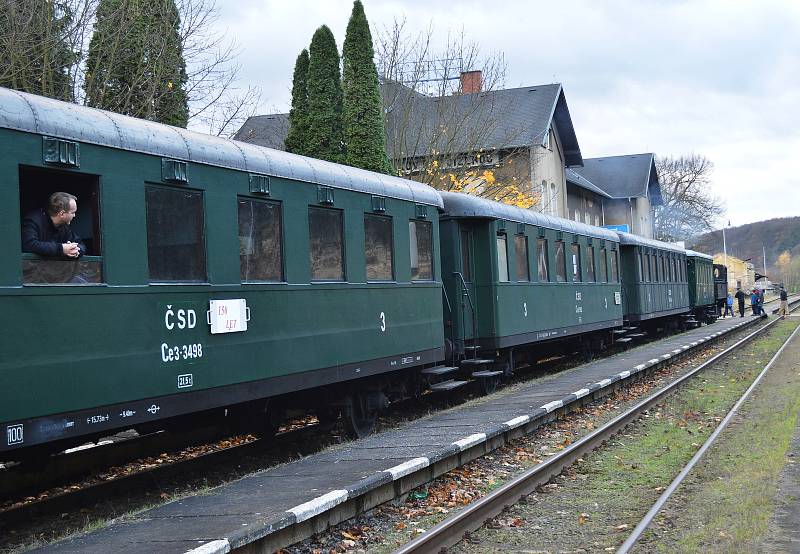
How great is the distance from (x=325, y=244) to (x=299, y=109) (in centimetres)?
1583

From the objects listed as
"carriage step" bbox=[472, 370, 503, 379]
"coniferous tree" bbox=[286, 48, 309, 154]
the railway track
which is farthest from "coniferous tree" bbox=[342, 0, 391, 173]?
the railway track

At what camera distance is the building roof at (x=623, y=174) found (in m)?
62.2

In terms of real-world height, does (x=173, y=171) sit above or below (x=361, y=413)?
above

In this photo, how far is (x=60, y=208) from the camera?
21.7ft

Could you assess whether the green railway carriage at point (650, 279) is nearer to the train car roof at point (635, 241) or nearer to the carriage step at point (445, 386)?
the train car roof at point (635, 241)

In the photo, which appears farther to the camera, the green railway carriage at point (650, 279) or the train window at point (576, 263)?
the green railway carriage at point (650, 279)

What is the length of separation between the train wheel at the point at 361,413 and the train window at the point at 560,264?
7970 mm

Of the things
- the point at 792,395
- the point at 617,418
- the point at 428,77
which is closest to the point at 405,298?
the point at 617,418

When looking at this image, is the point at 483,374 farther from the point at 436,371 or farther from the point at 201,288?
the point at 201,288

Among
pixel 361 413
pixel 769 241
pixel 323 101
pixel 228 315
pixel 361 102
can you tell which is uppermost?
pixel 769 241

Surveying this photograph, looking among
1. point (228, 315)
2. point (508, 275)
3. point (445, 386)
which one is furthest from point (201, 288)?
point (508, 275)

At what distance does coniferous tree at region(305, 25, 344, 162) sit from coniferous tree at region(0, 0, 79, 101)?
8.15m

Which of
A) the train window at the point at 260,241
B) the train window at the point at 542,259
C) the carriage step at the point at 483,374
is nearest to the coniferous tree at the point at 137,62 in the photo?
the train window at the point at 542,259

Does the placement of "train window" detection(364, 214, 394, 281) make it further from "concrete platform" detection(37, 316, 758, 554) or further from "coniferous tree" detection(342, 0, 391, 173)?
"coniferous tree" detection(342, 0, 391, 173)
